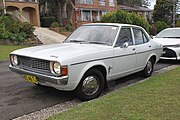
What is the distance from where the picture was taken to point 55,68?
473 centimetres

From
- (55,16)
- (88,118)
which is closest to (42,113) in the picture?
(88,118)

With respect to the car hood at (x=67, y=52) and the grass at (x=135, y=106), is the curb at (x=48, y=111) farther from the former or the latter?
the car hood at (x=67, y=52)

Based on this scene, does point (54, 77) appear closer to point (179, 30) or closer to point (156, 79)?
point (156, 79)

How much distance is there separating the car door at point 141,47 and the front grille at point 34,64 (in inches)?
107

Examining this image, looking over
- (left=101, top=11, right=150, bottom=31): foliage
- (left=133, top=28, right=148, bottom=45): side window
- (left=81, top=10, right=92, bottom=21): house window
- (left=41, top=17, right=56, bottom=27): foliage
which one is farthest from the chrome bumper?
(left=81, top=10, right=92, bottom=21): house window

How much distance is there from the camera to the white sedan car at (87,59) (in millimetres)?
4797

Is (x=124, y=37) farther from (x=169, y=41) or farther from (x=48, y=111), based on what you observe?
(x=169, y=41)

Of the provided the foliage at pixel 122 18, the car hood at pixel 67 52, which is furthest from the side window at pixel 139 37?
the foliage at pixel 122 18

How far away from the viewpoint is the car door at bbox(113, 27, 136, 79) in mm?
5852


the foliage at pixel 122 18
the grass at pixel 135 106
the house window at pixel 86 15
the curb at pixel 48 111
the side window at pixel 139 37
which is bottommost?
the curb at pixel 48 111

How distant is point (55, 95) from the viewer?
572 cm

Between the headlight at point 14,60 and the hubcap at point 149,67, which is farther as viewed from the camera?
the hubcap at point 149,67

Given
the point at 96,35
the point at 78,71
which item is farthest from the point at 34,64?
the point at 96,35

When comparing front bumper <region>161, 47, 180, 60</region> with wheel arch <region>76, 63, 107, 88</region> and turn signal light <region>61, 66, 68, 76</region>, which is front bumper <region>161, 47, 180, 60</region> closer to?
wheel arch <region>76, 63, 107, 88</region>
